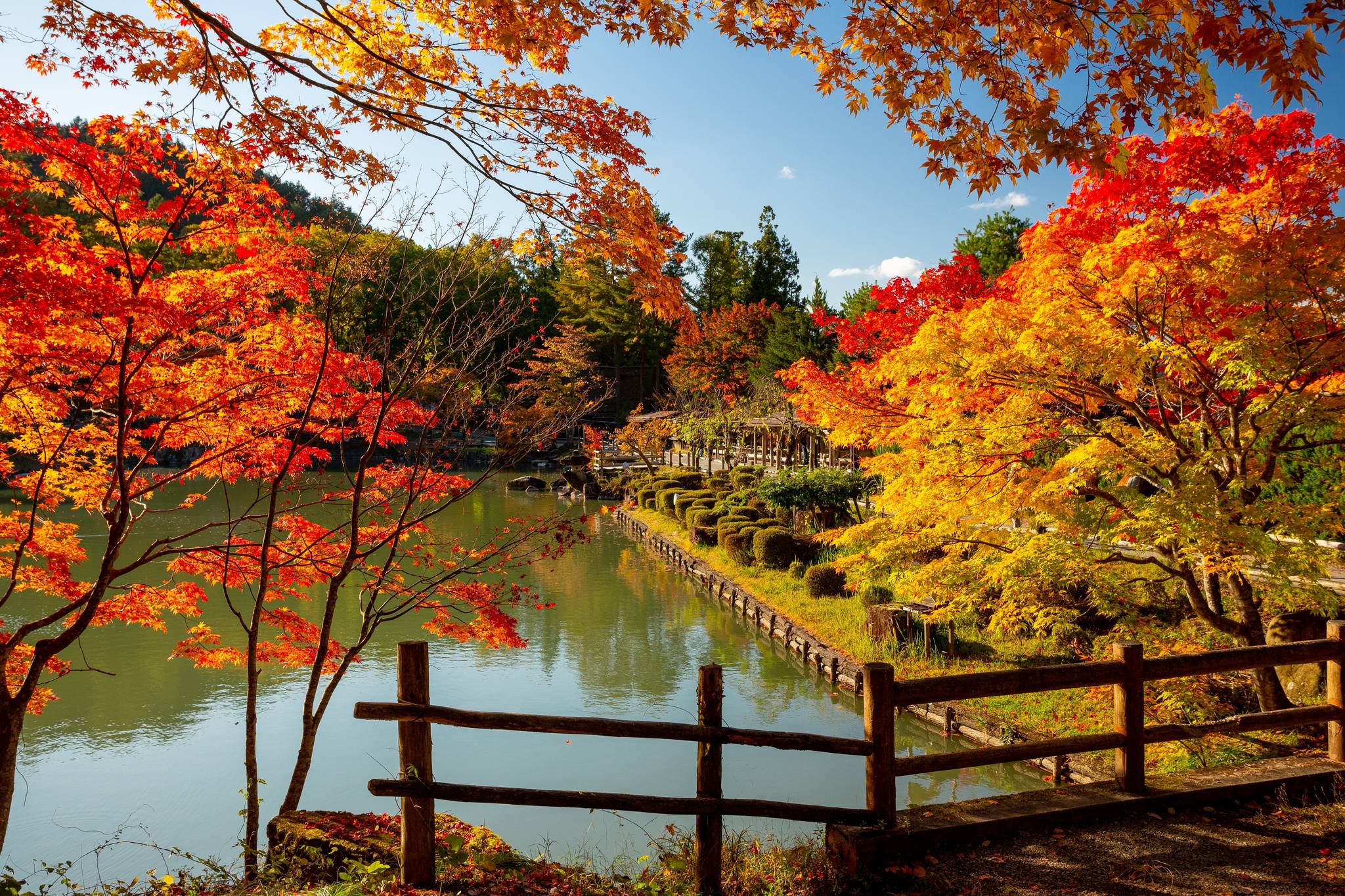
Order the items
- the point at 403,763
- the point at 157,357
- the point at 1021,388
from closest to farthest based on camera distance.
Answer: the point at 403,763
the point at 157,357
the point at 1021,388

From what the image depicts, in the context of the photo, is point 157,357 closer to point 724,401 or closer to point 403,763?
point 403,763

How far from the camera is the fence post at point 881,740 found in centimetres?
352

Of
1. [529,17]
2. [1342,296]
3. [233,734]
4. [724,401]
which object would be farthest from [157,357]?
[724,401]

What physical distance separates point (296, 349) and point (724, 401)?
29352 millimetres

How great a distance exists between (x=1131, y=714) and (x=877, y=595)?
779cm

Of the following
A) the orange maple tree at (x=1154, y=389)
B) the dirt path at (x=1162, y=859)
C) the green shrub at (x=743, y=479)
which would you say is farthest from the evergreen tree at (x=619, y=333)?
the dirt path at (x=1162, y=859)

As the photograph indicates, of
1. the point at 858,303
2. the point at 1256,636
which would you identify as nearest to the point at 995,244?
the point at 858,303

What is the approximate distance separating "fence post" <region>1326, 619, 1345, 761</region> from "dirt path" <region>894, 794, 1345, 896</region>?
57 cm

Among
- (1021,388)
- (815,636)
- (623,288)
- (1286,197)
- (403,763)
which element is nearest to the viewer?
(403,763)

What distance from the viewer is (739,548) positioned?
15.6 meters

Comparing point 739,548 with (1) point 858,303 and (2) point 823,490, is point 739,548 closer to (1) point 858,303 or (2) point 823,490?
(2) point 823,490

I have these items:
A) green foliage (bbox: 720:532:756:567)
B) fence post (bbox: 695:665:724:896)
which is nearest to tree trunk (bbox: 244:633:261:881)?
fence post (bbox: 695:665:724:896)

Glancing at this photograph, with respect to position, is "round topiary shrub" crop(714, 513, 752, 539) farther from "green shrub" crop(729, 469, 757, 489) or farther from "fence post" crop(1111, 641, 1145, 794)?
"fence post" crop(1111, 641, 1145, 794)

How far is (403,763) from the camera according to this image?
11.4ft
